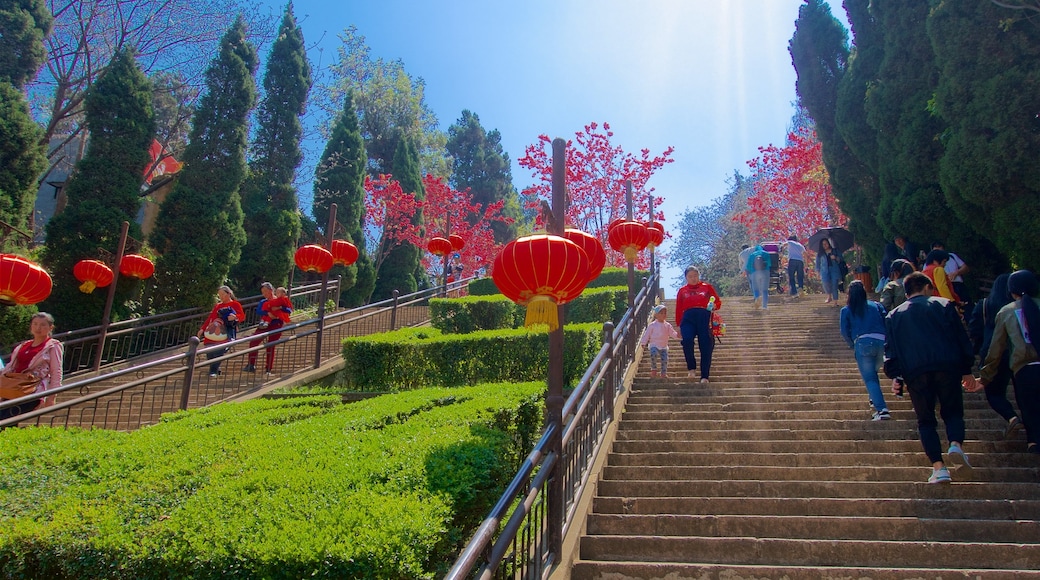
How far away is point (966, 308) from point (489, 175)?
1471 inches

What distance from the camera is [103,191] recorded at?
51.3 feet

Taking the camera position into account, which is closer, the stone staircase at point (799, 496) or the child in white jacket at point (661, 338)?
the stone staircase at point (799, 496)

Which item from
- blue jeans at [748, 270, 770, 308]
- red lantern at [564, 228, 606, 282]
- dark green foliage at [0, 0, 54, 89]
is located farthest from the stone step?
dark green foliage at [0, 0, 54, 89]

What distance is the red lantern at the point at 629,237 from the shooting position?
1050 centimetres

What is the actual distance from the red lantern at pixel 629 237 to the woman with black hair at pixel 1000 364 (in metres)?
4.66

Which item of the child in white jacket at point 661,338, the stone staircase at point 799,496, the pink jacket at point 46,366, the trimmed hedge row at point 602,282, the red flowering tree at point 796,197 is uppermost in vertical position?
the red flowering tree at point 796,197

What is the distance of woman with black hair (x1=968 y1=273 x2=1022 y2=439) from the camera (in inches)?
236

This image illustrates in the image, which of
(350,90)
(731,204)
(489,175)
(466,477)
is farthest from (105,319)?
(731,204)

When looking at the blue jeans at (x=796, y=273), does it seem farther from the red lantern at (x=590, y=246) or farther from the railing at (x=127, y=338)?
the railing at (x=127, y=338)

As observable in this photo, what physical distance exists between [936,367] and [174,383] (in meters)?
9.04

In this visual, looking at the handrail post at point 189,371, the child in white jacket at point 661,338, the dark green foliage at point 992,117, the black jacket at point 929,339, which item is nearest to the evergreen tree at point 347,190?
the handrail post at point 189,371

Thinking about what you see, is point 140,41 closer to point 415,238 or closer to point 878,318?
point 415,238

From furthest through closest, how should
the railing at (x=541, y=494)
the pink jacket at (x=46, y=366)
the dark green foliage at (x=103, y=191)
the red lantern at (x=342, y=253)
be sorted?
1. the dark green foliage at (x=103, y=191)
2. the red lantern at (x=342, y=253)
3. the pink jacket at (x=46, y=366)
4. the railing at (x=541, y=494)

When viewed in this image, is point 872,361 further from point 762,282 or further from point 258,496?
point 762,282
